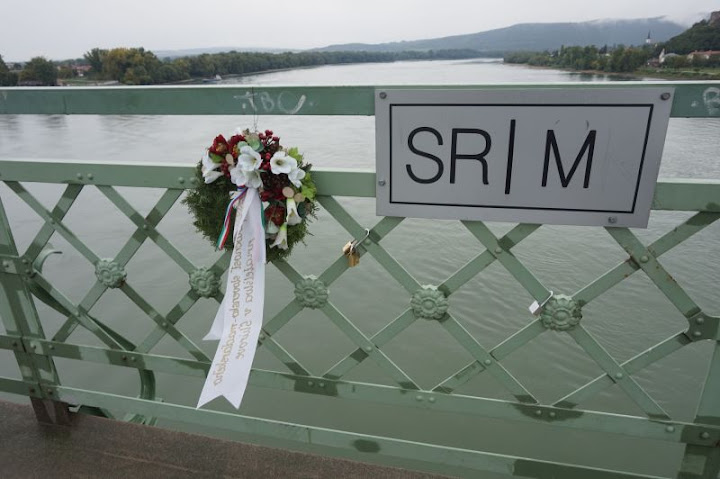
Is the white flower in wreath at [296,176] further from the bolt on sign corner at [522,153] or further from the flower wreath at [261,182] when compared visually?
the bolt on sign corner at [522,153]

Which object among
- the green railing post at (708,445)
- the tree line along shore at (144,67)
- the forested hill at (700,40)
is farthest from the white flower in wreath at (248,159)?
the tree line along shore at (144,67)

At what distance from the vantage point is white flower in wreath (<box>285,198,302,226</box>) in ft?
4.98

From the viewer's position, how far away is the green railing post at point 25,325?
1.98 m

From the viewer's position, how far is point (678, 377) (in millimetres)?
5059

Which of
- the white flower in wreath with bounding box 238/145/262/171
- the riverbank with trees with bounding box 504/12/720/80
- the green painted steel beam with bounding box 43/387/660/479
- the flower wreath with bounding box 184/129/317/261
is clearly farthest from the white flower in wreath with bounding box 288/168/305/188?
the riverbank with trees with bounding box 504/12/720/80

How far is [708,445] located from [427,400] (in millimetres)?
908

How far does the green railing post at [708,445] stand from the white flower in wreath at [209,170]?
5.38ft

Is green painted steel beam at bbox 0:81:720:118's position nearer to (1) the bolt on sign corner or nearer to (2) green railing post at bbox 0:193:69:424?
(1) the bolt on sign corner

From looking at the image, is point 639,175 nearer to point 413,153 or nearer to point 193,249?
point 413,153

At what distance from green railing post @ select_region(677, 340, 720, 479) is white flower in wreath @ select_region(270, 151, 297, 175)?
1403 millimetres

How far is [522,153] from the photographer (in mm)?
1386

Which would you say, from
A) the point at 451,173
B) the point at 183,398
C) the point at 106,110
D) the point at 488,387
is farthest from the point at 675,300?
the point at 183,398

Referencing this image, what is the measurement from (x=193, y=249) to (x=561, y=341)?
5.55 metres

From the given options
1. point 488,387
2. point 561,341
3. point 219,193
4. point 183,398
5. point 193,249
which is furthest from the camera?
point 193,249
